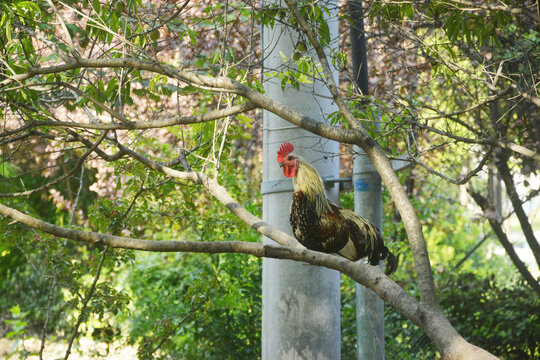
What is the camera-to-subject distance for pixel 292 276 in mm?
3223

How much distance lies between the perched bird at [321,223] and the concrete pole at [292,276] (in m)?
0.30

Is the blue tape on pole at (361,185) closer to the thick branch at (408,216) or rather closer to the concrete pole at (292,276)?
the concrete pole at (292,276)

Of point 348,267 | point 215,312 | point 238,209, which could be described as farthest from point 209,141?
point 215,312

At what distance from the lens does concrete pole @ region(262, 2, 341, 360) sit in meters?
3.19

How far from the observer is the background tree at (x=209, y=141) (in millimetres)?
2371

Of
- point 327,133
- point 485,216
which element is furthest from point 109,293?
point 485,216

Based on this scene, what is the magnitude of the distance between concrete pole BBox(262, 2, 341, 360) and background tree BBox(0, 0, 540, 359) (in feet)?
0.51

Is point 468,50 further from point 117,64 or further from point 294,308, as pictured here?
point 117,64

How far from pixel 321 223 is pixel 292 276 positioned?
58 cm

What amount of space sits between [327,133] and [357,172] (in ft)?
3.11

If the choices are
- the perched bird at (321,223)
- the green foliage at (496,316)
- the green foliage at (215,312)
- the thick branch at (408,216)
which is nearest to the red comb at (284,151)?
the perched bird at (321,223)

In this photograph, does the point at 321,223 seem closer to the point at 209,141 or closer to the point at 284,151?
the point at 284,151

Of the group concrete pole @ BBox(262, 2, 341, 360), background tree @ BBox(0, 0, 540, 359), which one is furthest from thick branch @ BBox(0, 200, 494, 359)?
concrete pole @ BBox(262, 2, 341, 360)

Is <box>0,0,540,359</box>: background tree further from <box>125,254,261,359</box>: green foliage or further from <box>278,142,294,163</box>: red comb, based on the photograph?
<box>278,142,294,163</box>: red comb
